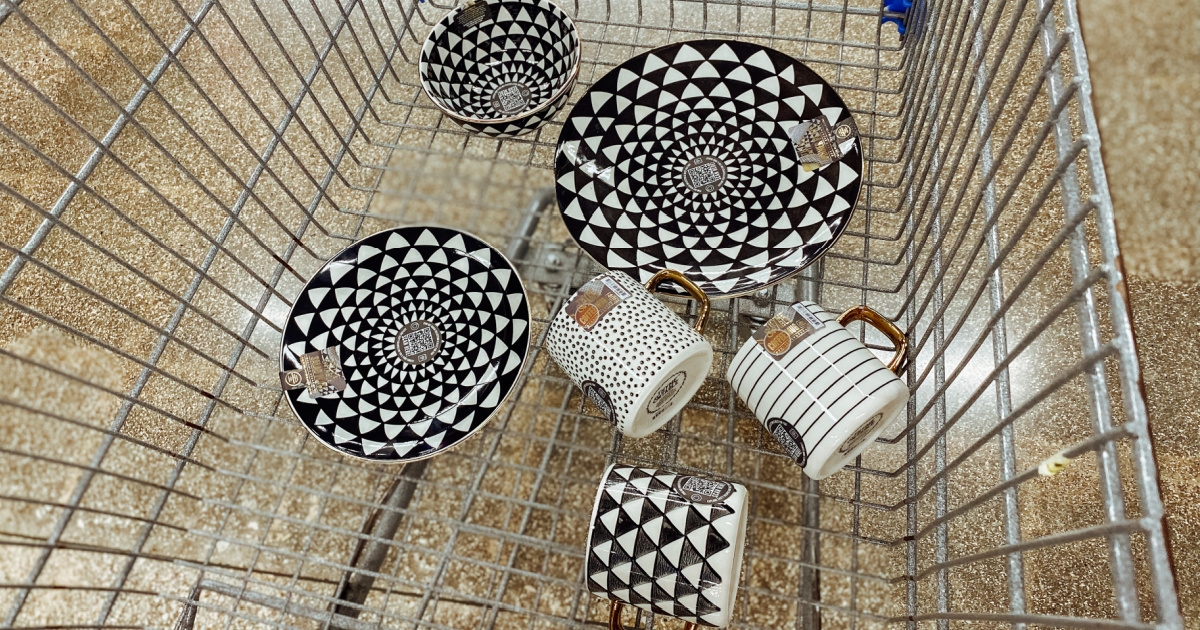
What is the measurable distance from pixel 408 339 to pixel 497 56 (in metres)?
0.29

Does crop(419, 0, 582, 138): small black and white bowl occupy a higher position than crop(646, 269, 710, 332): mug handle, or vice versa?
crop(419, 0, 582, 138): small black and white bowl

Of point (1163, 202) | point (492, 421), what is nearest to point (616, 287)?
point (492, 421)

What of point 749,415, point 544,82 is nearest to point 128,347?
point 544,82

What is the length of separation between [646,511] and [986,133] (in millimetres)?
295

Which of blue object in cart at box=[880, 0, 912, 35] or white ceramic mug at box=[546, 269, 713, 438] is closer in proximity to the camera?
white ceramic mug at box=[546, 269, 713, 438]

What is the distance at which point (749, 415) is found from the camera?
1.82 feet

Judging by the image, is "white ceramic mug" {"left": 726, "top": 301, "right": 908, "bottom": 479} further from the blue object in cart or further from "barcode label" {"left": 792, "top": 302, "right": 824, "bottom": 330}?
the blue object in cart

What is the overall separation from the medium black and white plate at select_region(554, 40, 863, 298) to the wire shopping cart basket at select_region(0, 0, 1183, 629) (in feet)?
0.14

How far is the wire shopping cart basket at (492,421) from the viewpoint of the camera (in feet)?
1.94

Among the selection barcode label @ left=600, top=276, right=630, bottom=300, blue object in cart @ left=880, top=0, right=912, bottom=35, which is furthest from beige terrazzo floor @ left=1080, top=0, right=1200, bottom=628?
barcode label @ left=600, top=276, right=630, bottom=300

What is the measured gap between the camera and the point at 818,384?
47 centimetres

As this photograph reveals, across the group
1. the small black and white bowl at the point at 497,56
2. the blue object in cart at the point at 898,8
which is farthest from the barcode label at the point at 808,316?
the blue object in cart at the point at 898,8

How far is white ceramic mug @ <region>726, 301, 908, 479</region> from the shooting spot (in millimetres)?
464

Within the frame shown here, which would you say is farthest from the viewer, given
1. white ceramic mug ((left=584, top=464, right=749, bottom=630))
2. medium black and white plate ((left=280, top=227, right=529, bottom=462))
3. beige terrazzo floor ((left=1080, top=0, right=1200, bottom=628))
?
beige terrazzo floor ((left=1080, top=0, right=1200, bottom=628))
